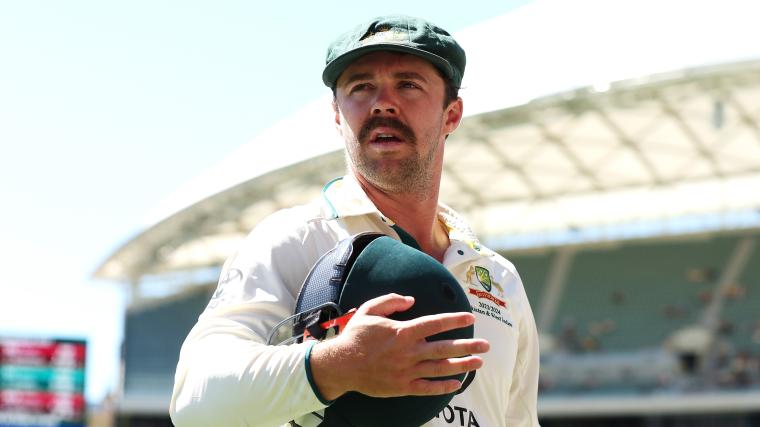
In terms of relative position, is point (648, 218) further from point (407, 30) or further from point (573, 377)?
point (407, 30)

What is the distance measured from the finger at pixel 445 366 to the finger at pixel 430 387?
1 cm

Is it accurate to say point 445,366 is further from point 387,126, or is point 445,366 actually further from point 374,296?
point 387,126

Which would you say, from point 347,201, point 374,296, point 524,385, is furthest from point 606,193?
point 374,296

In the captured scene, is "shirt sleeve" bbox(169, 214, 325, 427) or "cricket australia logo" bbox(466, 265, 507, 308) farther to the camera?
"cricket australia logo" bbox(466, 265, 507, 308)

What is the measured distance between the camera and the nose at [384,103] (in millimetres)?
2188

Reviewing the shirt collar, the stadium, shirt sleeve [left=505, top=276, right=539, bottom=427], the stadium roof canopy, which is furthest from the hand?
the stadium

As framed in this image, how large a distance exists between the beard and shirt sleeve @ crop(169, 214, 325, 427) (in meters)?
0.17

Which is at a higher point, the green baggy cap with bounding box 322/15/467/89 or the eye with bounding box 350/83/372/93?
the green baggy cap with bounding box 322/15/467/89

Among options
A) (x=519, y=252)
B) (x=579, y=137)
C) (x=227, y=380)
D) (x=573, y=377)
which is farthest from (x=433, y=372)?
(x=519, y=252)

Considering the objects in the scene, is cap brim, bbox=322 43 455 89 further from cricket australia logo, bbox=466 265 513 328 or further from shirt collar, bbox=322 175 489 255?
cricket australia logo, bbox=466 265 513 328

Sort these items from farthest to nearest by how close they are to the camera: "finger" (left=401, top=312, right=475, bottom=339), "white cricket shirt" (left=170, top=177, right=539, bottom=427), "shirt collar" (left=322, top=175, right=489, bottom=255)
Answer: "shirt collar" (left=322, top=175, right=489, bottom=255)
"white cricket shirt" (left=170, top=177, right=539, bottom=427)
"finger" (left=401, top=312, right=475, bottom=339)

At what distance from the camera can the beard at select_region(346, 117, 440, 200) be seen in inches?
87.7

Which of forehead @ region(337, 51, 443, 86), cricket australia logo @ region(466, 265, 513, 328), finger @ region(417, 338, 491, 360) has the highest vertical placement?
forehead @ region(337, 51, 443, 86)

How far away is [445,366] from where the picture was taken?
1.76m
